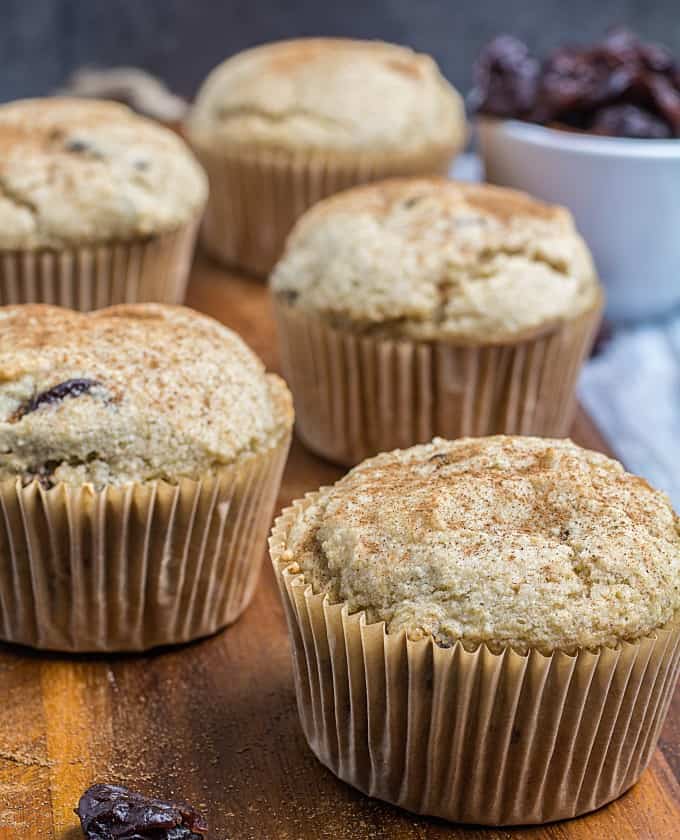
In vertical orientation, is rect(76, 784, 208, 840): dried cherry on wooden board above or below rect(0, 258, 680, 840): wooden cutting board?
above

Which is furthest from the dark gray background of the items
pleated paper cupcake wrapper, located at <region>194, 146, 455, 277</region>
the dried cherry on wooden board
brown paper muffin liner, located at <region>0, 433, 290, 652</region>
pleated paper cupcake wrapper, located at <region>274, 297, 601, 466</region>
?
the dried cherry on wooden board

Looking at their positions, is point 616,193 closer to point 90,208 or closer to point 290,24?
point 90,208

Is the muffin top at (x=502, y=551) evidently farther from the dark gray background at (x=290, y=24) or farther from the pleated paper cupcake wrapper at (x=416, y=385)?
the dark gray background at (x=290, y=24)

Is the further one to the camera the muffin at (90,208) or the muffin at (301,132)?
the muffin at (301,132)

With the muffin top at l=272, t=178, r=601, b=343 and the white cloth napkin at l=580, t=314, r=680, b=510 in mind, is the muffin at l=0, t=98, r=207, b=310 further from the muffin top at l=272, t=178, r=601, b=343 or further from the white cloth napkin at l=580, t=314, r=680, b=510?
the white cloth napkin at l=580, t=314, r=680, b=510

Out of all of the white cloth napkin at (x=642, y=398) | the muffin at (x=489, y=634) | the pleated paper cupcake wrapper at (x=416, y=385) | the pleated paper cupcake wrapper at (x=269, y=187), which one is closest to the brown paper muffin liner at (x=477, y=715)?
the muffin at (x=489, y=634)

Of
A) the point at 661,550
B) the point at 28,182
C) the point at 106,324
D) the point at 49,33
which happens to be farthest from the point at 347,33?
the point at 661,550
